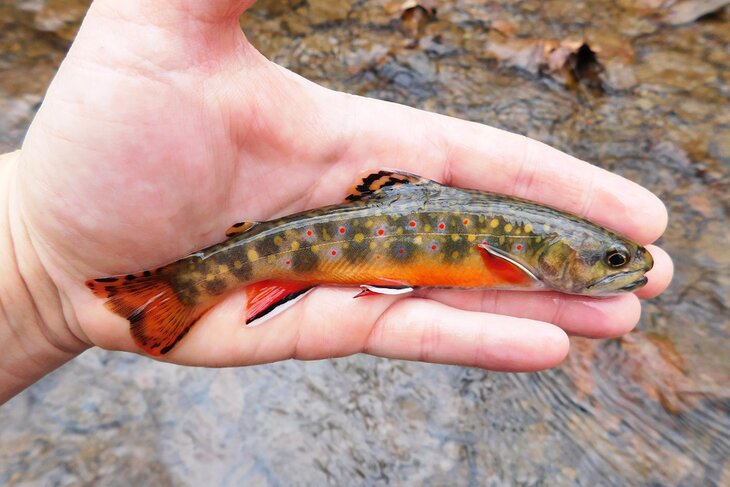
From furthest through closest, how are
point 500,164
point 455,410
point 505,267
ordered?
point 455,410
point 500,164
point 505,267

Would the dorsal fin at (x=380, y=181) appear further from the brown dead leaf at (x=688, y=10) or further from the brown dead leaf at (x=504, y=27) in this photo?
the brown dead leaf at (x=688, y=10)

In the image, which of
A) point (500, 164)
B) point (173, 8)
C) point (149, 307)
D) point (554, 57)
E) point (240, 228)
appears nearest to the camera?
point (173, 8)

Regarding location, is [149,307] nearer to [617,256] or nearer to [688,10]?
[617,256]

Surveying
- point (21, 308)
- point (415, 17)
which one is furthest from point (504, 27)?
point (21, 308)

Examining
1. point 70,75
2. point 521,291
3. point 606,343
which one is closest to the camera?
point 70,75

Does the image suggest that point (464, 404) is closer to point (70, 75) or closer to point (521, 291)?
point (521, 291)

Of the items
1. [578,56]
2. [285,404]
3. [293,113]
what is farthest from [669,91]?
[285,404]

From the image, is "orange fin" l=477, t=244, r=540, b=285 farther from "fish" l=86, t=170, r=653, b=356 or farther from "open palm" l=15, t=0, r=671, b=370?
"open palm" l=15, t=0, r=671, b=370
